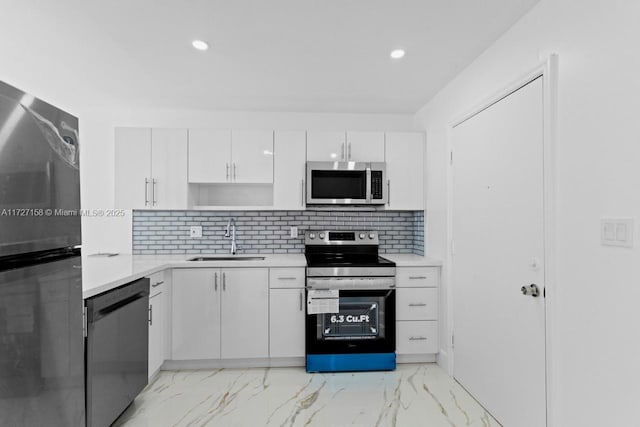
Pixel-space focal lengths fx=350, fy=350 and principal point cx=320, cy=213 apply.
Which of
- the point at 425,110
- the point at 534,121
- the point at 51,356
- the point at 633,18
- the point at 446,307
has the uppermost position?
the point at 425,110

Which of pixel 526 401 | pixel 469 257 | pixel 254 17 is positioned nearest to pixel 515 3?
pixel 254 17

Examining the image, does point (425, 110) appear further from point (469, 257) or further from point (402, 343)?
point (402, 343)

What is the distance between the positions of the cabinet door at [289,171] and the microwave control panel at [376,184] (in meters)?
0.66

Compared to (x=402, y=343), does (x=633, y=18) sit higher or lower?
higher

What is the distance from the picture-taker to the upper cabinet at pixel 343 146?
336cm

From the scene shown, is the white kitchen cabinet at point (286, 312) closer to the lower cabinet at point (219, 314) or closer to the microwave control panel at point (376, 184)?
the lower cabinet at point (219, 314)

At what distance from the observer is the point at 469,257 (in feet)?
8.24

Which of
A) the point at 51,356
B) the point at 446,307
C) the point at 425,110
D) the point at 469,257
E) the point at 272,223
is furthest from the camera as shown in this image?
the point at 272,223

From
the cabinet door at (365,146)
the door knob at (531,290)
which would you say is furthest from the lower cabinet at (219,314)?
the door knob at (531,290)

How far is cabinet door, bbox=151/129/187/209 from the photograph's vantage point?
10.7ft

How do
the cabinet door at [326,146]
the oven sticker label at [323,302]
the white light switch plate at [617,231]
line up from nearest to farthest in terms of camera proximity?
1. the white light switch plate at [617,231]
2. the oven sticker label at [323,302]
3. the cabinet door at [326,146]

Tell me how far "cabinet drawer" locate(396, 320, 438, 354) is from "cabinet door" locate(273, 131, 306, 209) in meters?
1.43

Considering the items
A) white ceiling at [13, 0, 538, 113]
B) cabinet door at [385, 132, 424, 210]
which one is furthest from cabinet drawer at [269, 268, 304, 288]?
white ceiling at [13, 0, 538, 113]

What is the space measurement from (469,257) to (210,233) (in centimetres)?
246
